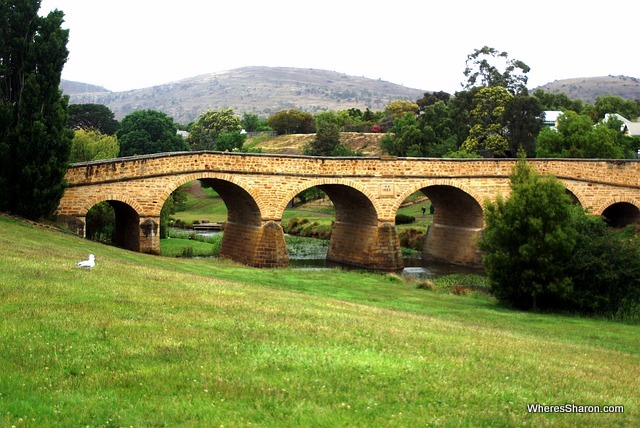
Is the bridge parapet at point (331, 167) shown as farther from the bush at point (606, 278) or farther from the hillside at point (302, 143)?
the hillside at point (302, 143)

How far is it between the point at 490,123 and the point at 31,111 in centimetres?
5114

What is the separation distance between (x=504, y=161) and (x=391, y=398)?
35433 millimetres

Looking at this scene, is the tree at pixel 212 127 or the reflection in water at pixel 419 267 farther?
the tree at pixel 212 127

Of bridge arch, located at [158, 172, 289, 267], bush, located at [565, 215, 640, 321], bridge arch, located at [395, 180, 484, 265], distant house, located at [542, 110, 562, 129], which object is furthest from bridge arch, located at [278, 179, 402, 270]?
distant house, located at [542, 110, 562, 129]

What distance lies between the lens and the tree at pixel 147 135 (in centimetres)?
8181

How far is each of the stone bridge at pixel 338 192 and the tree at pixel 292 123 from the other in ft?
237

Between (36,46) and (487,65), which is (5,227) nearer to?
(36,46)

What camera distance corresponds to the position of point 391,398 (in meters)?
8.40

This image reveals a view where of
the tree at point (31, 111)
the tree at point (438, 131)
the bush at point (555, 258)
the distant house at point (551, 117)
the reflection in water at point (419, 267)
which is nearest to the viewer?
the bush at point (555, 258)

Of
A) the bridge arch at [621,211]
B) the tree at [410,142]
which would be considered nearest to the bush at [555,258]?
the bridge arch at [621,211]

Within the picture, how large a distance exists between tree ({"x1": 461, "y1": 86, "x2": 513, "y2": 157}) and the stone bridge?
2251 centimetres

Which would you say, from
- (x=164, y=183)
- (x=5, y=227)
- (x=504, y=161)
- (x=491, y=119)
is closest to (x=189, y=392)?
(x=5, y=227)

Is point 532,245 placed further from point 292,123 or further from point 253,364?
point 292,123

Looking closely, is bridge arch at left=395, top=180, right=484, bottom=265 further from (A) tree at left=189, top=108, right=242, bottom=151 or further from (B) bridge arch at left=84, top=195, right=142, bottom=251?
(A) tree at left=189, top=108, right=242, bottom=151
